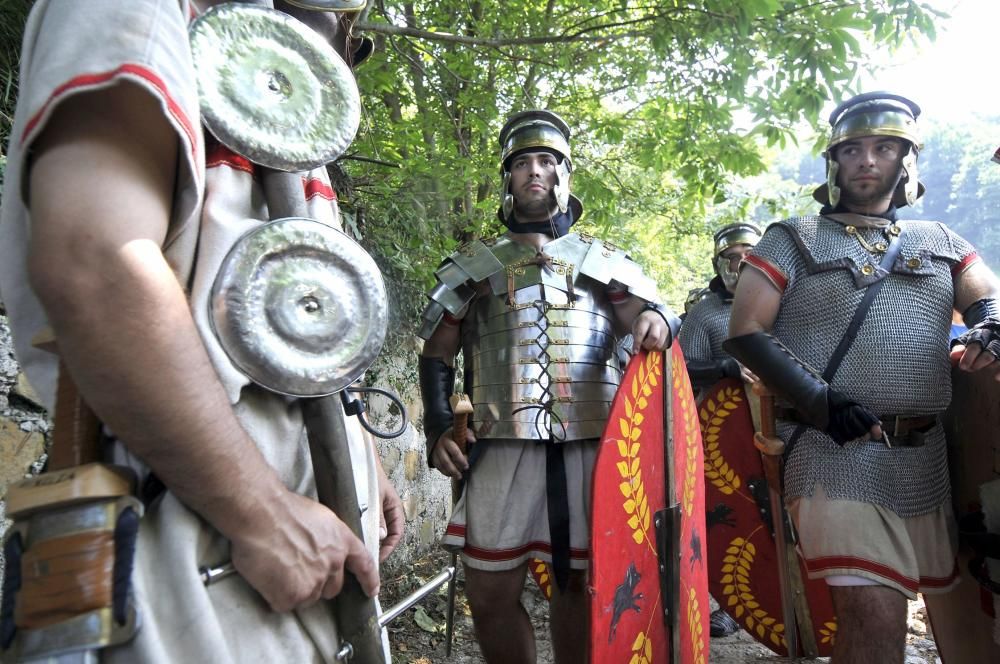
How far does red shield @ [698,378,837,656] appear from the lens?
3.33 meters

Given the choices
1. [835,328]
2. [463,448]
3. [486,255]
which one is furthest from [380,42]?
[835,328]

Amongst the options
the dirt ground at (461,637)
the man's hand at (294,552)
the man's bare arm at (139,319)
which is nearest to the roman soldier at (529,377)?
the dirt ground at (461,637)

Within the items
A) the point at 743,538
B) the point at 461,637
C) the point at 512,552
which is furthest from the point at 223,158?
the point at 461,637

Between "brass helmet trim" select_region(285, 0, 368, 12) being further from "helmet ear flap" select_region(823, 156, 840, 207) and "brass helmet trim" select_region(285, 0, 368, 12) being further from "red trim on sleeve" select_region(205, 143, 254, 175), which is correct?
"helmet ear flap" select_region(823, 156, 840, 207)

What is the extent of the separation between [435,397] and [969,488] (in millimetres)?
2002

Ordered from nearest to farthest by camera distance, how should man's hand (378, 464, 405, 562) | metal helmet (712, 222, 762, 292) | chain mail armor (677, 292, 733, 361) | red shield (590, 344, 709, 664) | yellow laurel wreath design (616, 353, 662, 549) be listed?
man's hand (378, 464, 405, 562) → red shield (590, 344, 709, 664) → yellow laurel wreath design (616, 353, 662, 549) → chain mail armor (677, 292, 733, 361) → metal helmet (712, 222, 762, 292)

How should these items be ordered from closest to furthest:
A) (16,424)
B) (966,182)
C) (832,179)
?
1. (16,424)
2. (832,179)
3. (966,182)

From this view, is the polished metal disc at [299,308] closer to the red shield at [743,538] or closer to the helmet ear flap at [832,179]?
the helmet ear flap at [832,179]

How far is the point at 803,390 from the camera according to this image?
2.42 metres

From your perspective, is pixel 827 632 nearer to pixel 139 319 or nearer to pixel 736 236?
pixel 736 236

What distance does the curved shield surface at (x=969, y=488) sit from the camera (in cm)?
246

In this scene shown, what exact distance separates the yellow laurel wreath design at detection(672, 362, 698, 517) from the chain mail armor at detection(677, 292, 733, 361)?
7.90ft

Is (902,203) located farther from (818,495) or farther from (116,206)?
(116,206)

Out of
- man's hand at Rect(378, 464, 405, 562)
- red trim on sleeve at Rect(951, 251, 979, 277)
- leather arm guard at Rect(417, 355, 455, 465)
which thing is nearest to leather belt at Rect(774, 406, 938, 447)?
red trim on sleeve at Rect(951, 251, 979, 277)
